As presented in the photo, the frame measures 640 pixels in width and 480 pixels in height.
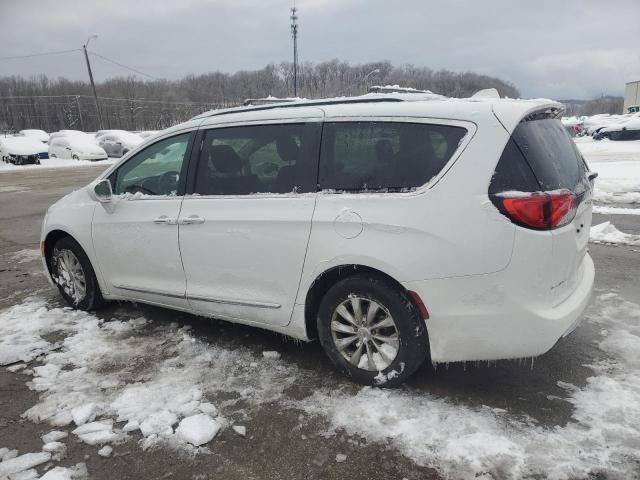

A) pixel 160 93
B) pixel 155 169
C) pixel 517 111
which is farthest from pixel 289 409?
pixel 160 93

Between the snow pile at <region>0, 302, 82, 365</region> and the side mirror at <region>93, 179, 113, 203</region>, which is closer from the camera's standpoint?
the snow pile at <region>0, 302, 82, 365</region>

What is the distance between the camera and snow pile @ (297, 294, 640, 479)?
247 centimetres

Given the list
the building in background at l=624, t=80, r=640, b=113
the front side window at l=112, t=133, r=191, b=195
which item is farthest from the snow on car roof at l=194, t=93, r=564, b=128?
the building in background at l=624, t=80, r=640, b=113

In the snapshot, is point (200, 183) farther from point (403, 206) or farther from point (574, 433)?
point (574, 433)

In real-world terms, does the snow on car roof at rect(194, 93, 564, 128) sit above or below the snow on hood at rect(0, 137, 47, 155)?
above

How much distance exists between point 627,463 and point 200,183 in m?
3.15

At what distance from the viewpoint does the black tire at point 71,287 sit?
467 cm

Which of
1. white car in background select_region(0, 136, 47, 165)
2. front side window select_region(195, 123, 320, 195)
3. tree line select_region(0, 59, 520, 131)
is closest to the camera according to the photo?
front side window select_region(195, 123, 320, 195)

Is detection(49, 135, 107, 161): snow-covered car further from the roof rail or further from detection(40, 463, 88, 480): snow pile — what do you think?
detection(40, 463, 88, 480): snow pile

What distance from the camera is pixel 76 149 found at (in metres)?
29.9

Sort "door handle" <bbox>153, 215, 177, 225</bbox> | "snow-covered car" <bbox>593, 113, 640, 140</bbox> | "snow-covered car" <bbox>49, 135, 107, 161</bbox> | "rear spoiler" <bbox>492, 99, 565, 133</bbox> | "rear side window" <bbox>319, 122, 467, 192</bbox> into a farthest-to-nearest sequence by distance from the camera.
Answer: "snow-covered car" <bbox>593, 113, 640, 140</bbox>, "snow-covered car" <bbox>49, 135, 107, 161</bbox>, "door handle" <bbox>153, 215, 177, 225</bbox>, "rear side window" <bbox>319, 122, 467, 192</bbox>, "rear spoiler" <bbox>492, 99, 565, 133</bbox>

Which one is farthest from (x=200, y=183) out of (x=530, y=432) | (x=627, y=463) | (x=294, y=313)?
(x=627, y=463)

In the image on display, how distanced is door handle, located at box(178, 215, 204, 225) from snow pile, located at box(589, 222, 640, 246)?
213 inches

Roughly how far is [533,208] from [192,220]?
2.32 m
